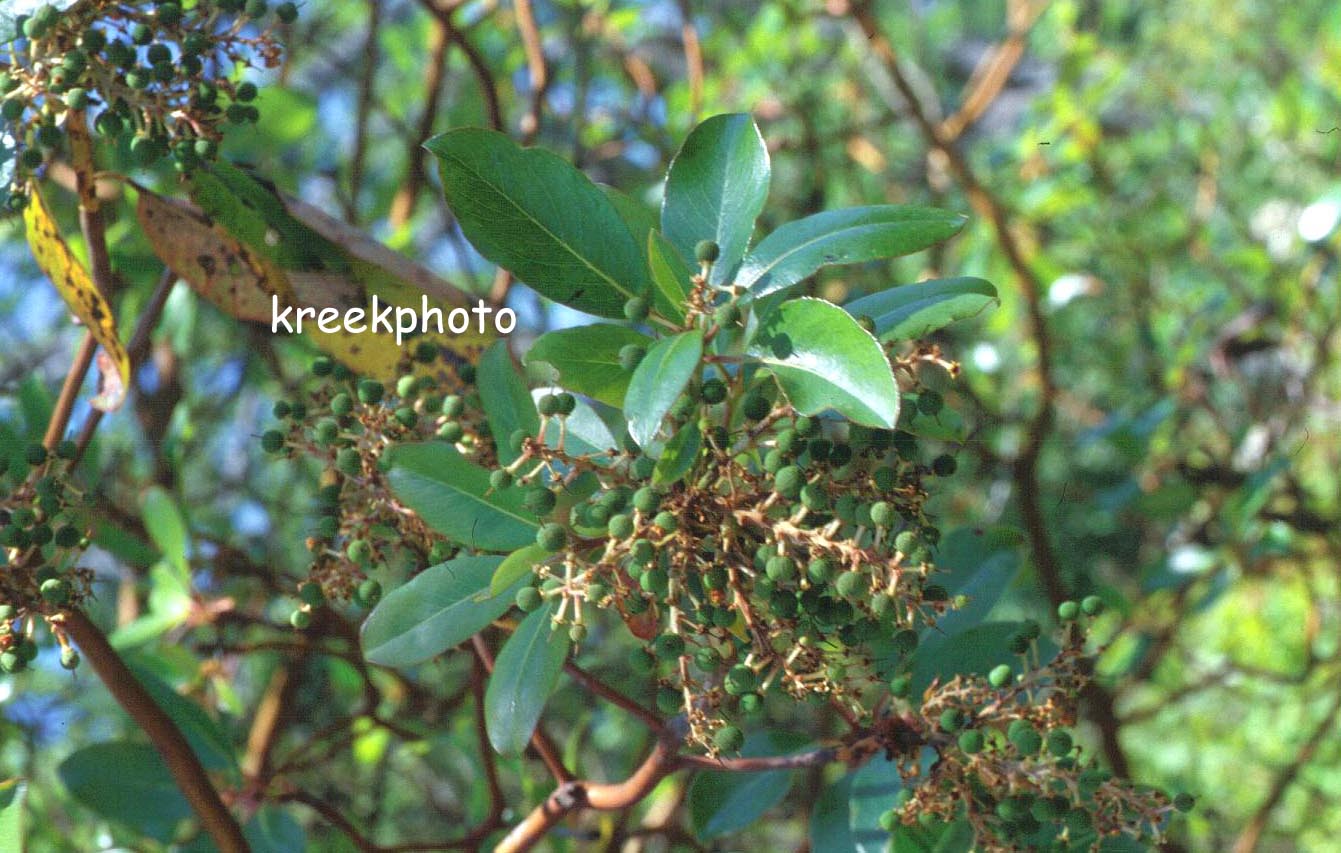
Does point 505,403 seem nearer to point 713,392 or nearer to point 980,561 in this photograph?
point 713,392

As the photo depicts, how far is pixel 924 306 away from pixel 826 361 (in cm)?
10

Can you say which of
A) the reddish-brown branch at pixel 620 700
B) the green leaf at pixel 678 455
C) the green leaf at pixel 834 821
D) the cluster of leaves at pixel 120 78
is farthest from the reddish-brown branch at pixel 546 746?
the cluster of leaves at pixel 120 78

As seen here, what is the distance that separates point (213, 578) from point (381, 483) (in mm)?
948

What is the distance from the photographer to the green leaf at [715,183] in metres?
0.76

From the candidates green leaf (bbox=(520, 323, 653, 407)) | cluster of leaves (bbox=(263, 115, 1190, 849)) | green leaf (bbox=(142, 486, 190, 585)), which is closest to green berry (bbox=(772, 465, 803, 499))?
cluster of leaves (bbox=(263, 115, 1190, 849))

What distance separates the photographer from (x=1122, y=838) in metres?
0.85

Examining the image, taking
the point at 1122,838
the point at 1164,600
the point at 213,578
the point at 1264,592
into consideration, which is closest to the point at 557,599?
the point at 1122,838

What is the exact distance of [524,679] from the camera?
2.46ft

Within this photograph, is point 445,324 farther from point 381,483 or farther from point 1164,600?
point 1164,600

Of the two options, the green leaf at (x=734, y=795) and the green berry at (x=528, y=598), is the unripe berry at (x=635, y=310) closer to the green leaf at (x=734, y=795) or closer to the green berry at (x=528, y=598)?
the green berry at (x=528, y=598)

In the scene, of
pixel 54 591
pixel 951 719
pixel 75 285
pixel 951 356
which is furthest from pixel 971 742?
pixel 951 356

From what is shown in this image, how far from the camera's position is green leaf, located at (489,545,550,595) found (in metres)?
0.71

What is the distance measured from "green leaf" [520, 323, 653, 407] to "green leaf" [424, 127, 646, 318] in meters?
0.05

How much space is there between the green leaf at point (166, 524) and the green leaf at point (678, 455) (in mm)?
848
